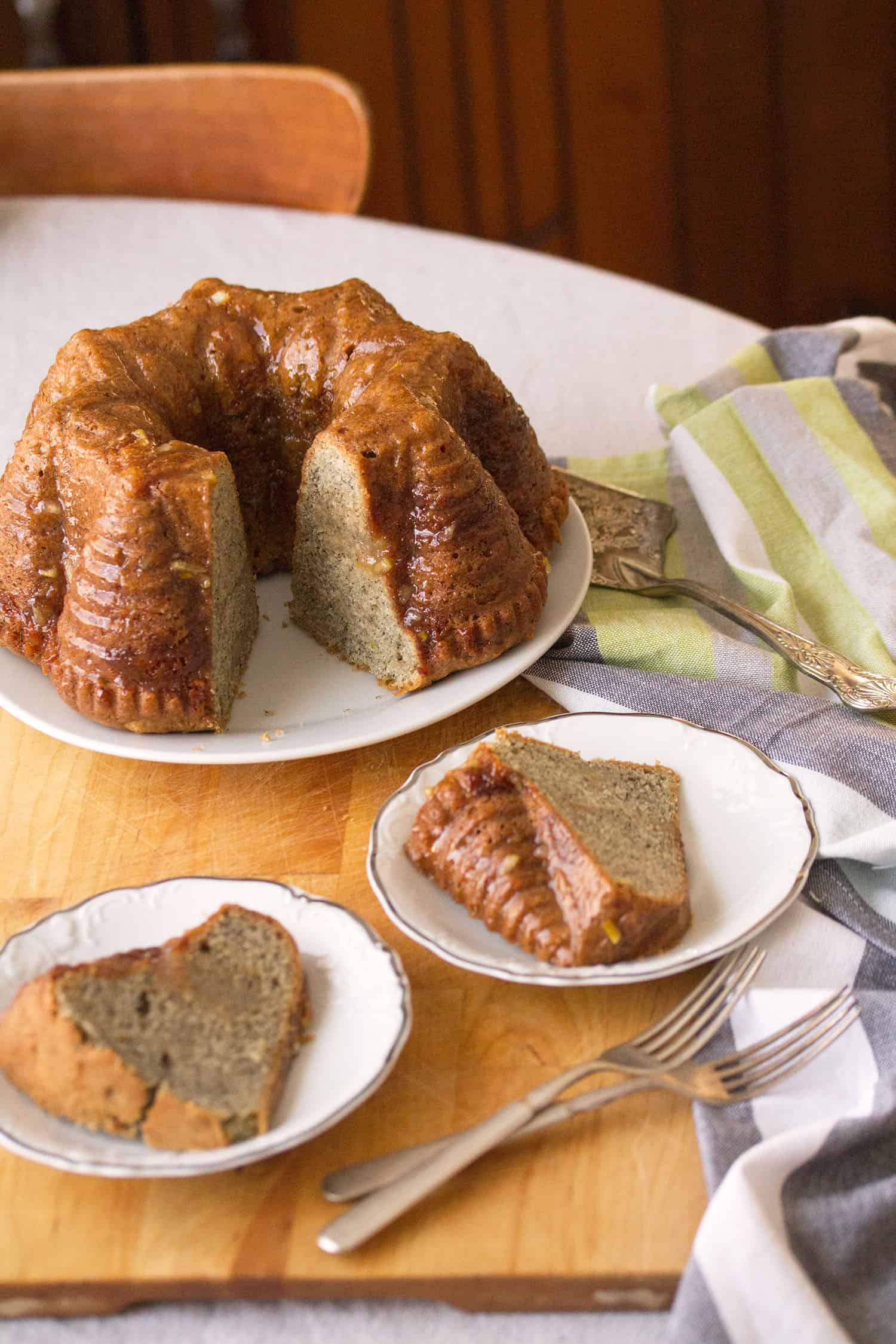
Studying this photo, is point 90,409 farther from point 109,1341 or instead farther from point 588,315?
point 588,315

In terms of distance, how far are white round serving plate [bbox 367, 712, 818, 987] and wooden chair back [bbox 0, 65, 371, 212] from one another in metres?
2.42

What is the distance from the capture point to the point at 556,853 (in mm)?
1639

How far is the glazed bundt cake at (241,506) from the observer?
2012 mm

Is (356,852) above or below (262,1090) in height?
below

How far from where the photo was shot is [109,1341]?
1.38m

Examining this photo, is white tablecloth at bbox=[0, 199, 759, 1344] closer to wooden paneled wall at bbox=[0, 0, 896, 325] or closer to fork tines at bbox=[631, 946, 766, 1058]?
fork tines at bbox=[631, 946, 766, 1058]

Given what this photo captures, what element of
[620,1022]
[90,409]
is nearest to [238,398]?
[90,409]

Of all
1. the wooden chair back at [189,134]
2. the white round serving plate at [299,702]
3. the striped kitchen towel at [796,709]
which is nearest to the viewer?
the striped kitchen towel at [796,709]

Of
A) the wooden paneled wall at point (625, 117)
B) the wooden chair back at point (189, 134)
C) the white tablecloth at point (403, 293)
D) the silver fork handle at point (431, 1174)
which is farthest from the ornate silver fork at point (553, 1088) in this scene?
the wooden paneled wall at point (625, 117)

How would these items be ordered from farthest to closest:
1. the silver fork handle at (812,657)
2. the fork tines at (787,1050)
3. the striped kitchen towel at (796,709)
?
the silver fork handle at (812,657) → the fork tines at (787,1050) → the striped kitchen towel at (796,709)

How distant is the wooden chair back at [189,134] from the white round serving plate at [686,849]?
242cm

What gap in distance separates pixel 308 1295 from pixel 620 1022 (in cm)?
46

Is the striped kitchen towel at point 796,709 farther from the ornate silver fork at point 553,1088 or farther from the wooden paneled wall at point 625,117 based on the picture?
the wooden paneled wall at point 625,117

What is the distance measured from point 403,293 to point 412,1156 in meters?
2.35
